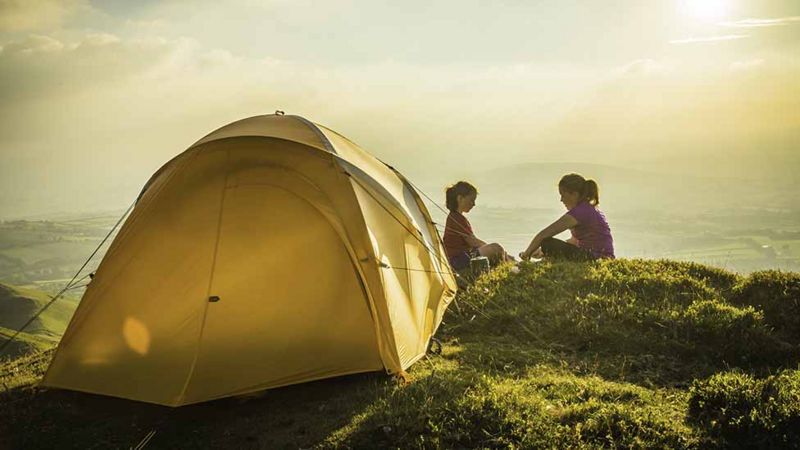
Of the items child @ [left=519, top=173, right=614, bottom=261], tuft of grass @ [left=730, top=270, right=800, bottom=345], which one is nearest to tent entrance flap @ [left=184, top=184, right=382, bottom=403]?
child @ [left=519, top=173, right=614, bottom=261]

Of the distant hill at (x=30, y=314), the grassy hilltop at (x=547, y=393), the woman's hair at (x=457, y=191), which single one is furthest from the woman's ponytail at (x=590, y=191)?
the distant hill at (x=30, y=314)

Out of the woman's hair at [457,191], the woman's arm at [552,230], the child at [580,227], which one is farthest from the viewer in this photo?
the woman's hair at [457,191]

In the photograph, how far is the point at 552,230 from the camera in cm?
1254

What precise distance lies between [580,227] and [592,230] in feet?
0.90

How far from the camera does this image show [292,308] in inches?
296

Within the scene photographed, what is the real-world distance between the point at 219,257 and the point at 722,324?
7593 mm

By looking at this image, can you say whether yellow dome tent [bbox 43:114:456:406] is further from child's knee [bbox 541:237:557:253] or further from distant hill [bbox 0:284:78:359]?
distant hill [bbox 0:284:78:359]

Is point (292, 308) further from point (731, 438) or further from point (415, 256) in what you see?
point (731, 438)

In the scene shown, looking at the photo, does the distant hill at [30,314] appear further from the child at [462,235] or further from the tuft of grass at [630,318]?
the tuft of grass at [630,318]

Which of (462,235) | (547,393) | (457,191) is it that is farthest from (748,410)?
(457,191)

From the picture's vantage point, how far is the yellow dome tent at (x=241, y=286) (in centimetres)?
713

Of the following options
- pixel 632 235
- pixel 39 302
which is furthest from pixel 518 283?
pixel 632 235

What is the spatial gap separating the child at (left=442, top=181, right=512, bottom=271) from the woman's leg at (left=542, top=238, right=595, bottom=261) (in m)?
1.01

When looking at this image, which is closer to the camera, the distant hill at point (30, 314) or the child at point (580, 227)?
the child at point (580, 227)
